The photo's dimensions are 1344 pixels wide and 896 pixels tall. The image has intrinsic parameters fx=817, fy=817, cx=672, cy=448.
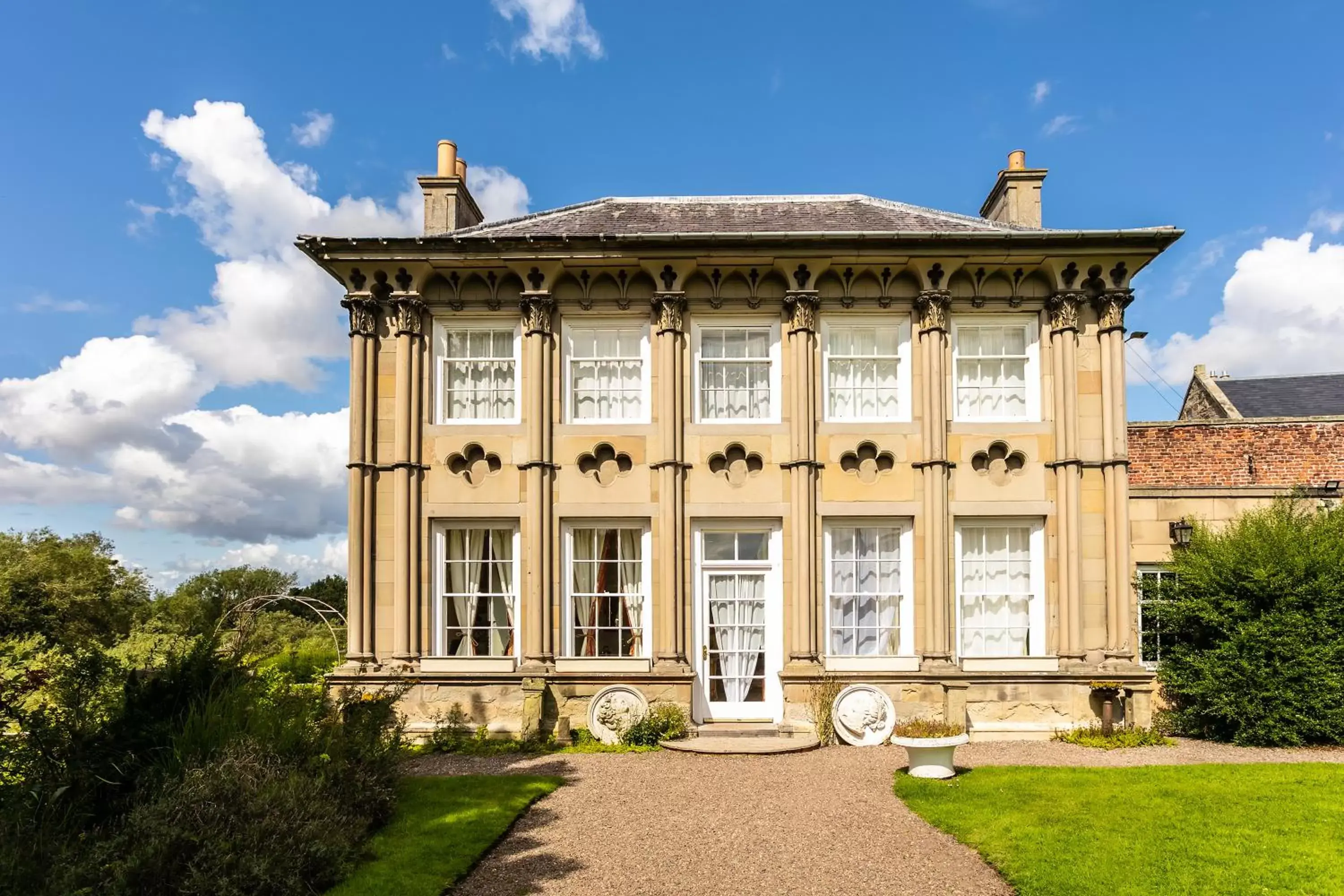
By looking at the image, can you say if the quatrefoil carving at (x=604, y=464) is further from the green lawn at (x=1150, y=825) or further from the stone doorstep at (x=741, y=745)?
the green lawn at (x=1150, y=825)

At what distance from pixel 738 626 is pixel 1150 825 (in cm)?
646

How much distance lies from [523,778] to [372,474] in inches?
226

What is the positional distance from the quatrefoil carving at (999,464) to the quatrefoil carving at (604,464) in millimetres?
5560

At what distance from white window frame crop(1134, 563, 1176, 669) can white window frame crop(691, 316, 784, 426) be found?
653 centimetres

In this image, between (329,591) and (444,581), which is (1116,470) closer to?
(444,581)

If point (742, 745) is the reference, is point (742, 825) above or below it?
above

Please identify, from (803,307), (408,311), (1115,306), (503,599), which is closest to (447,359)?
(408,311)

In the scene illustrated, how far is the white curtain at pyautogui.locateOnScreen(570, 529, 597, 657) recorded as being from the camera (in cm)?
1306

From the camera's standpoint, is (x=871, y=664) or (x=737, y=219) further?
(x=737, y=219)

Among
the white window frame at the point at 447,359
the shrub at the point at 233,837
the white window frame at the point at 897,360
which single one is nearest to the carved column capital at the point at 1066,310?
the white window frame at the point at 897,360

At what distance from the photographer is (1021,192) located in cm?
1452

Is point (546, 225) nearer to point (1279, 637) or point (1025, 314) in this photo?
point (1025, 314)

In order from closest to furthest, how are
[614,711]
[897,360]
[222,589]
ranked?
[614,711] → [897,360] → [222,589]

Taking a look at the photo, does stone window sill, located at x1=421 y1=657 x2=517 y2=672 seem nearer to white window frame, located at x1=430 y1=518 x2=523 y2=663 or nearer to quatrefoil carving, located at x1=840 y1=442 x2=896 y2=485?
white window frame, located at x1=430 y1=518 x2=523 y2=663
